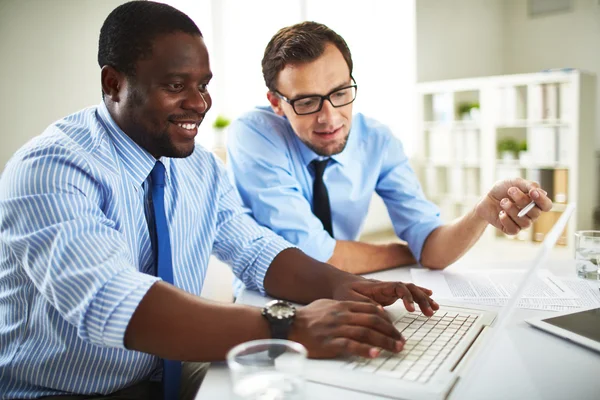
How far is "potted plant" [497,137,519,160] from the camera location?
4910 millimetres

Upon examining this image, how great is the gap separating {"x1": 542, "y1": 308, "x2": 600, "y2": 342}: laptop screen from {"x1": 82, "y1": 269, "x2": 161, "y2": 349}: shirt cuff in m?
0.74

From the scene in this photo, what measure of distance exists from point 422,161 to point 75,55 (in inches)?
145

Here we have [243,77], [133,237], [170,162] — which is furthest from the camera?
[243,77]

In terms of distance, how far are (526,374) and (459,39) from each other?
550cm

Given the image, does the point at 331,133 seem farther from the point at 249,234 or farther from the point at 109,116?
the point at 109,116

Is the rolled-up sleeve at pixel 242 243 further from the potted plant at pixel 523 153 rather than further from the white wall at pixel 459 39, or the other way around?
the white wall at pixel 459 39

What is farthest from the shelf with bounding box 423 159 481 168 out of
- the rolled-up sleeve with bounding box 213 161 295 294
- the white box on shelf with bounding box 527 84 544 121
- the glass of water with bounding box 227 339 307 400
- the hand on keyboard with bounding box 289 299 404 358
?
the glass of water with bounding box 227 339 307 400

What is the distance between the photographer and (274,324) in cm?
86

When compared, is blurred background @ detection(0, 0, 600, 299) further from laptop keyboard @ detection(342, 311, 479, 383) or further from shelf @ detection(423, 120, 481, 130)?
laptop keyboard @ detection(342, 311, 479, 383)

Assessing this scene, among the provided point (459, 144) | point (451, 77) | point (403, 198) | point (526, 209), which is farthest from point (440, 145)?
point (526, 209)

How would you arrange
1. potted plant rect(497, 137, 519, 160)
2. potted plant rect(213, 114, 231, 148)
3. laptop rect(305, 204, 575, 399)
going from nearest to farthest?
laptop rect(305, 204, 575, 399)
potted plant rect(213, 114, 231, 148)
potted plant rect(497, 137, 519, 160)

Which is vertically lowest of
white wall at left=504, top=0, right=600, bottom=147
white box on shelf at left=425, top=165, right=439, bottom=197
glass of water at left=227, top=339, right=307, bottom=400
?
white box on shelf at left=425, top=165, right=439, bottom=197

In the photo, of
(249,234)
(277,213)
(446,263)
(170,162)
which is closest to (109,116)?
(170,162)

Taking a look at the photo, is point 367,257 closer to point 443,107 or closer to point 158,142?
point 158,142
